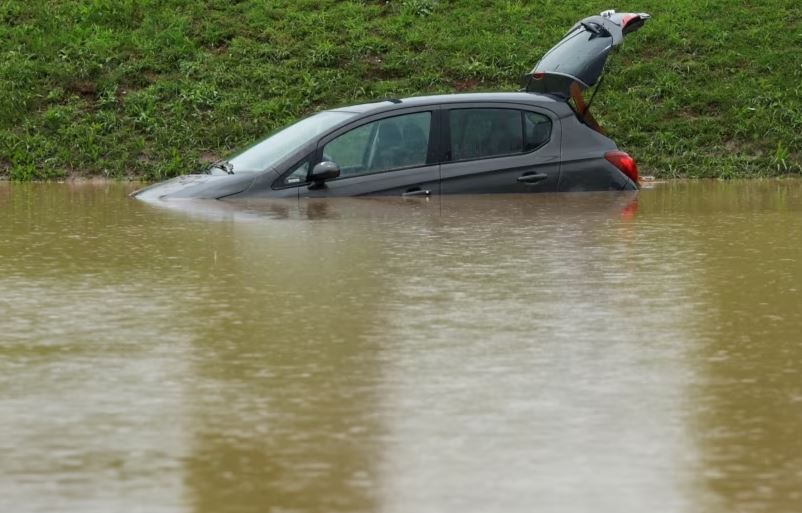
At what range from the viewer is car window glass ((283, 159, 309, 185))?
1454cm

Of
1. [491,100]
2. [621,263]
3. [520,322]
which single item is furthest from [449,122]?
[520,322]

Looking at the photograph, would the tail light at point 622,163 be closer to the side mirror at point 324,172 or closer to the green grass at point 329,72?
the side mirror at point 324,172

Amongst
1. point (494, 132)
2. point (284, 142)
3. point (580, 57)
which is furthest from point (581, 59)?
point (284, 142)

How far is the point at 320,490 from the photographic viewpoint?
16.0 ft

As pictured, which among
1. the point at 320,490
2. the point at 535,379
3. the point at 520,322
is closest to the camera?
the point at 320,490

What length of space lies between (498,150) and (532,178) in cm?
39

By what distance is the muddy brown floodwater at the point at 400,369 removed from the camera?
16.2ft

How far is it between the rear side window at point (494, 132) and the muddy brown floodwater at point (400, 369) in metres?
2.55

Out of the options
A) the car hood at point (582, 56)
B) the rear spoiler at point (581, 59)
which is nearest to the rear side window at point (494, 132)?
the rear spoiler at point (581, 59)

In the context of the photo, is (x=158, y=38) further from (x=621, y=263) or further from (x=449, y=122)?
(x=621, y=263)

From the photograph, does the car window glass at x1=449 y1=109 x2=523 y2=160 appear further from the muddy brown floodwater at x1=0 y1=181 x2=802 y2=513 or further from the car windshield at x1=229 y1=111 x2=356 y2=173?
the muddy brown floodwater at x1=0 y1=181 x2=802 y2=513

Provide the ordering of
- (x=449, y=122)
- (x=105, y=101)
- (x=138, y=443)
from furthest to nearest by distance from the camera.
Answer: (x=105, y=101)
(x=449, y=122)
(x=138, y=443)

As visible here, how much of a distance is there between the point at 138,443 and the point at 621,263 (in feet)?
17.7

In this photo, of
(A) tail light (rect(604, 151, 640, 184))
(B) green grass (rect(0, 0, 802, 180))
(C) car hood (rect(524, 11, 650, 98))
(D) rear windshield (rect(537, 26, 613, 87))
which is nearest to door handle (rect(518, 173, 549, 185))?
(A) tail light (rect(604, 151, 640, 184))
